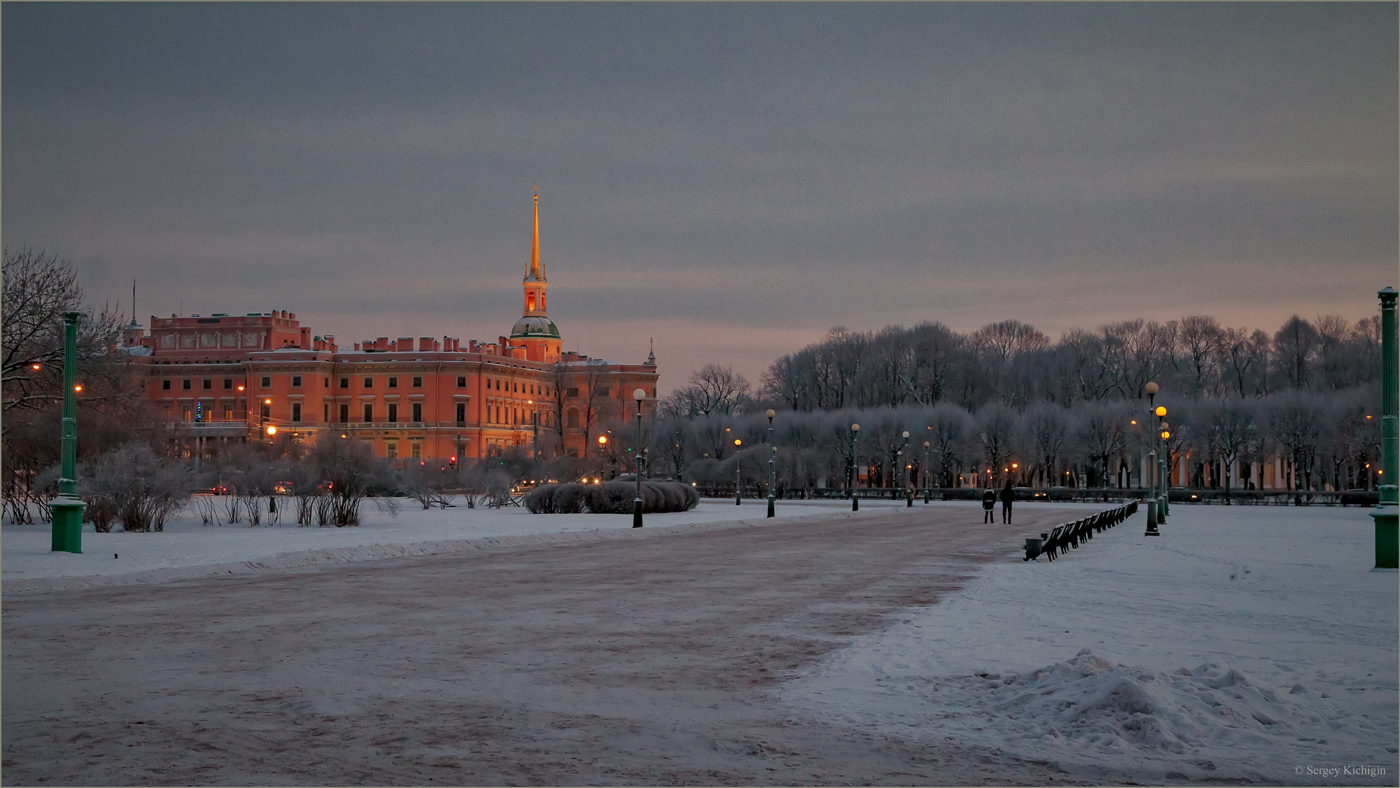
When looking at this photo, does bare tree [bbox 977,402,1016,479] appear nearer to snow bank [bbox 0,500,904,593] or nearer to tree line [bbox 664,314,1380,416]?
tree line [bbox 664,314,1380,416]

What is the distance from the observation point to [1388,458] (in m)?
19.1

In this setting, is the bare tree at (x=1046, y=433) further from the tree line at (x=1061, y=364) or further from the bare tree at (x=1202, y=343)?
the bare tree at (x=1202, y=343)

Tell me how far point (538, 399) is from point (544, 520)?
107484 mm

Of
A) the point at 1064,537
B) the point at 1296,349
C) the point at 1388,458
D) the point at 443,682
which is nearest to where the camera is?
the point at 443,682

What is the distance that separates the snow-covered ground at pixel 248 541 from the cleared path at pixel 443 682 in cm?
284

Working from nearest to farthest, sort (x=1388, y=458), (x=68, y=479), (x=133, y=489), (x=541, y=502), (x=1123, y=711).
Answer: (x=1123, y=711) < (x=1388, y=458) < (x=68, y=479) < (x=133, y=489) < (x=541, y=502)

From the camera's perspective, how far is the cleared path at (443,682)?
24.4 feet

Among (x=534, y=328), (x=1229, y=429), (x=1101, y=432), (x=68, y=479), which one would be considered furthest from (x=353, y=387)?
(x=68, y=479)

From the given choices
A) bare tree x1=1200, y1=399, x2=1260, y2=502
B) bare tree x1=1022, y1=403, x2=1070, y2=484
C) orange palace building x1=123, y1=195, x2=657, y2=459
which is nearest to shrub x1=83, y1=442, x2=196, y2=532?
bare tree x1=1022, y1=403, x2=1070, y2=484

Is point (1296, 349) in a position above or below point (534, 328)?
below

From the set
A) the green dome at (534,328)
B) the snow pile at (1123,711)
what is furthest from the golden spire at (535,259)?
the snow pile at (1123,711)

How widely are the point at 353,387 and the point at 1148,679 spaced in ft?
440

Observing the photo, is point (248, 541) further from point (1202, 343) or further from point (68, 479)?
point (1202, 343)

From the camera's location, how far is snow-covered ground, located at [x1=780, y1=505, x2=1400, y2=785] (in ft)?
25.6
